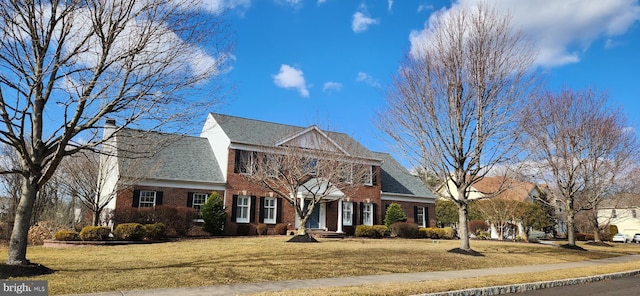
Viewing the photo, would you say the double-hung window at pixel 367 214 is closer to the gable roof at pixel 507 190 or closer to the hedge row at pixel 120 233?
the gable roof at pixel 507 190

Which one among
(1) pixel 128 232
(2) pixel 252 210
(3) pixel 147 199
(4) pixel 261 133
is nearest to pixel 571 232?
(2) pixel 252 210

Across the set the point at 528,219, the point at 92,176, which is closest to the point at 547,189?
the point at 528,219

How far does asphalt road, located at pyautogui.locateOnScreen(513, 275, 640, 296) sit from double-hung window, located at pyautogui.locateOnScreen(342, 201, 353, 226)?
18.8 metres

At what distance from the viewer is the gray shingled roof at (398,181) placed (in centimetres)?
3428

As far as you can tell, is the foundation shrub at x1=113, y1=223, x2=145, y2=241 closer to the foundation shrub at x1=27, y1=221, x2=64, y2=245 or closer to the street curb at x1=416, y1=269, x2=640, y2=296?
the foundation shrub at x1=27, y1=221, x2=64, y2=245

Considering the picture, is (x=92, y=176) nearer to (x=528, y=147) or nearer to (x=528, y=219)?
(x=528, y=147)

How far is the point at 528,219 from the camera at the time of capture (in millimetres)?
38344

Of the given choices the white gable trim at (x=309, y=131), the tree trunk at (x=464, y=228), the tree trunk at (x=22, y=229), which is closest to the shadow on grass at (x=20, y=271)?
the tree trunk at (x=22, y=229)

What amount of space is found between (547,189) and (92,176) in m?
27.2

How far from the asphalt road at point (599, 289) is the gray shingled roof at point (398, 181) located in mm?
21308

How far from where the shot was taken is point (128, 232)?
18.6 m

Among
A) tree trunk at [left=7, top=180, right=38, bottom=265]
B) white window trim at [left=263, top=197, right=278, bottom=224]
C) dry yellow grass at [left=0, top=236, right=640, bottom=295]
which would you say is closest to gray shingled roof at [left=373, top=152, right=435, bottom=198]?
white window trim at [left=263, top=197, right=278, bottom=224]

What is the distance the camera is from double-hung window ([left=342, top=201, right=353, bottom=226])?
30.1 metres

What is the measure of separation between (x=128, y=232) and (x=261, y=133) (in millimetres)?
12447
